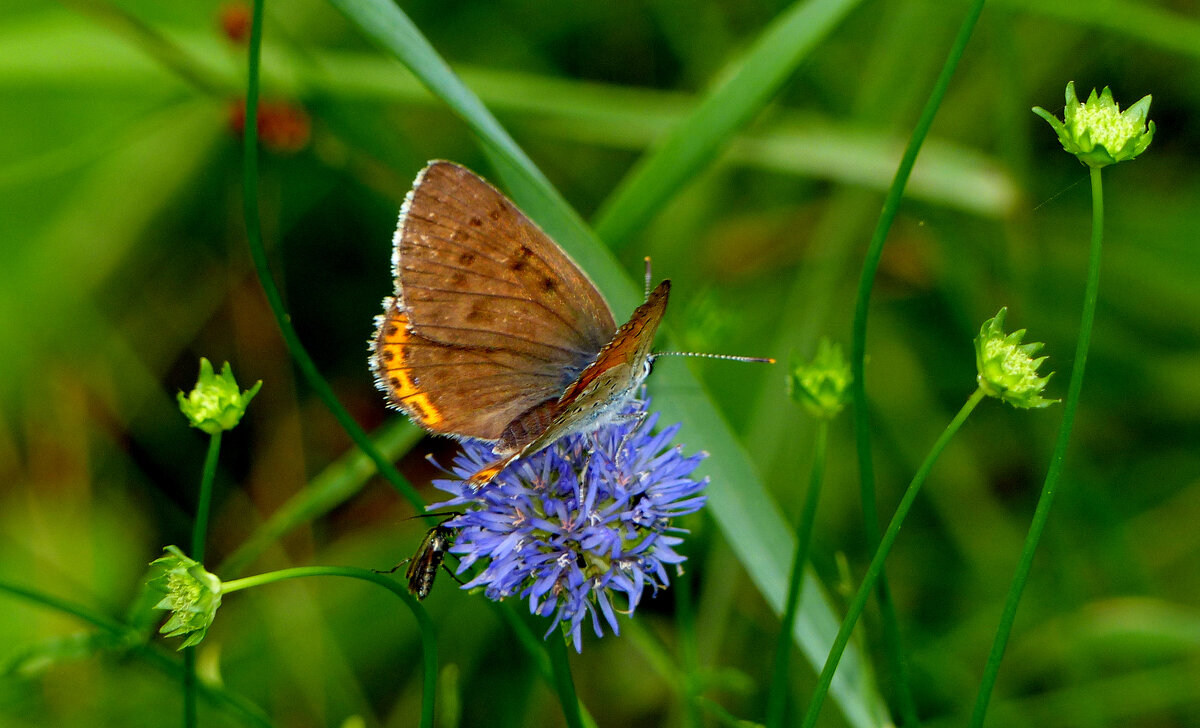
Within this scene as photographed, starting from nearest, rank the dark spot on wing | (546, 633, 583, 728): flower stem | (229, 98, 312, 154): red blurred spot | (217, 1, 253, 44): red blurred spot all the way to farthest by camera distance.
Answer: (546, 633, 583, 728): flower stem, the dark spot on wing, (217, 1, 253, 44): red blurred spot, (229, 98, 312, 154): red blurred spot

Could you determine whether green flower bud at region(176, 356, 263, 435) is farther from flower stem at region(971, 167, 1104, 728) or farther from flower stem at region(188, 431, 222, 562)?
flower stem at region(971, 167, 1104, 728)

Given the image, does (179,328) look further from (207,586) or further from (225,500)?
(207,586)

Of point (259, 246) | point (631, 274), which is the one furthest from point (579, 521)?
point (631, 274)

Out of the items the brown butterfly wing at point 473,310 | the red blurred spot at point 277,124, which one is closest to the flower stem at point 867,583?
the brown butterfly wing at point 473,310

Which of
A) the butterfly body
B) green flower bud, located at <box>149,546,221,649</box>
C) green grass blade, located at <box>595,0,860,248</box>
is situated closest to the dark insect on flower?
the butterfly body

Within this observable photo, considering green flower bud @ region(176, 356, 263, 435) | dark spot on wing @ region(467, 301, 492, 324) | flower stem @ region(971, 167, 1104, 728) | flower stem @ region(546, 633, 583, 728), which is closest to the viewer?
flower stem @ region(971, 167, 1104, 728)

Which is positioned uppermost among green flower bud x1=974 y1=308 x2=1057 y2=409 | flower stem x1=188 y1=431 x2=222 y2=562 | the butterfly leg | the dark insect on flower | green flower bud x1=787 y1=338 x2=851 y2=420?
A: green flower bud x1=974 y1=308 x2=1057 y2=409

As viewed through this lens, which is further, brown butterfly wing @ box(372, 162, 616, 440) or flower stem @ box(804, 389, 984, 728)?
brown butterfly wing @ box(372, 162, 616, 440)

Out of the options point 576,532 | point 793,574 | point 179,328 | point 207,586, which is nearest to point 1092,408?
point 793,574
